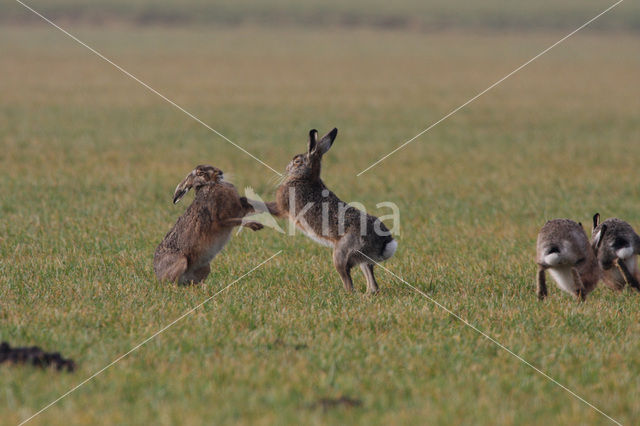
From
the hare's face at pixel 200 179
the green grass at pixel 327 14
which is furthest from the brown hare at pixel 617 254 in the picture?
the green grass at pixel 327 14

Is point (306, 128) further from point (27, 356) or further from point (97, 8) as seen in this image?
point (97, 8)

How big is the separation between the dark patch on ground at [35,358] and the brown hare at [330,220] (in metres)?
3.43

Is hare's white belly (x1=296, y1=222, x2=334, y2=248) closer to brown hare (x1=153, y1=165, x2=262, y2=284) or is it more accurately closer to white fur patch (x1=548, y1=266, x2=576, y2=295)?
brown hare (x1=153, y1=165, x2=262, y2=284)

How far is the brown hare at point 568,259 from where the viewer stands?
9547 millimetres

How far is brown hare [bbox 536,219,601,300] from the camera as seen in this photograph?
9.55 m

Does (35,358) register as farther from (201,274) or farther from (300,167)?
(300,167)

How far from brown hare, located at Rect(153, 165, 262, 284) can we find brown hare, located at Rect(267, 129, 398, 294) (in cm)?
48

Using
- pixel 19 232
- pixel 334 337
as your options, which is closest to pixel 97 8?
pixel 19 232

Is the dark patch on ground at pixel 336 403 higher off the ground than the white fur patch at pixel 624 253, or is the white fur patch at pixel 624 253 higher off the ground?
the white fur patch at pixel 624 253

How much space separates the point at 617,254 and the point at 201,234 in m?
4.64

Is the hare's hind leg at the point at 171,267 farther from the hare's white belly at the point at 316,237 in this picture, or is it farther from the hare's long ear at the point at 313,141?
the hare's long ear at the point at 313,141

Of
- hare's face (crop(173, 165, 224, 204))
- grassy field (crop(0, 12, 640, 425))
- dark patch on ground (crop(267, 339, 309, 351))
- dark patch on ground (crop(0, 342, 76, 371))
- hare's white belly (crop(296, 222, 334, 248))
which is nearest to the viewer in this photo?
grassy field (crop(0, 12, 640, 425))

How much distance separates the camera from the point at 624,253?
1024cm

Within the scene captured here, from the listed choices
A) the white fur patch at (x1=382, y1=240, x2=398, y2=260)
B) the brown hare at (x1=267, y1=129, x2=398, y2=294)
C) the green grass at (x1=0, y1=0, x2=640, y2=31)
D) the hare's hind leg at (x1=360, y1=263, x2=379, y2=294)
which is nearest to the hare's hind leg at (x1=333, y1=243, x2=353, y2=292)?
the brown hare at (x1=267, y1=129, x2=398, y2=294)
